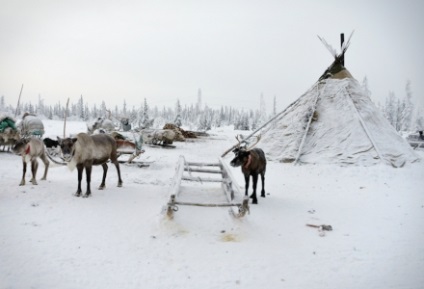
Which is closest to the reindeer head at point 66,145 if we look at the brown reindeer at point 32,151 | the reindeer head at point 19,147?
the brown reindeer at point 32,151

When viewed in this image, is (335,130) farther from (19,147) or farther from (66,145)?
(19,147)

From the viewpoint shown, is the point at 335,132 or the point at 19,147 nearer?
the point at 19,147

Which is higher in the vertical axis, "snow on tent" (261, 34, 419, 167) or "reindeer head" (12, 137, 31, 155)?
"snow on tent" (261, 34, 419, 167)

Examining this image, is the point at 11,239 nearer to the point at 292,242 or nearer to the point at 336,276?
the point at 292,242

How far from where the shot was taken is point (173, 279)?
141 inches

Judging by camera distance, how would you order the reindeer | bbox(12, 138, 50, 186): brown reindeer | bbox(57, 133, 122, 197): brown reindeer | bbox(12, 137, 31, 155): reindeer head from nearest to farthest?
the reindeer
bbox(57, 133, 122, 197): brown reindeer
bbox(12, 138, 50, 186): brown reindeer
bbox(12, 137, 31, 155): reindeer head

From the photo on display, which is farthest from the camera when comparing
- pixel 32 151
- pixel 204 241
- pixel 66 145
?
pixel 32 151

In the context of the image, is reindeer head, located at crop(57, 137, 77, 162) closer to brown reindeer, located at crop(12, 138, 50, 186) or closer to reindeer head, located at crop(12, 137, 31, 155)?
brown reindeer, located at crop(12, 138, 50, 186)

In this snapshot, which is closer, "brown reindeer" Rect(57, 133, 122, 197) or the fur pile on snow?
"brown reindeer" Rect(57, 133, 122, 197)

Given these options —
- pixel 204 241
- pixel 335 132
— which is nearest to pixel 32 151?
pixel 204 241

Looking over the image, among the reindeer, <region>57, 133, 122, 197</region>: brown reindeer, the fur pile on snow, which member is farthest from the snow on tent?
<region>57, 133, 122, 197</region>: brown reindeer

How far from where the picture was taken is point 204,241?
4.78m

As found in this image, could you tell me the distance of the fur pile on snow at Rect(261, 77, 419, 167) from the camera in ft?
37.8

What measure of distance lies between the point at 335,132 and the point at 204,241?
32.9 feet
